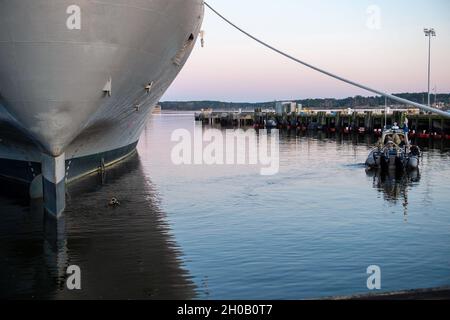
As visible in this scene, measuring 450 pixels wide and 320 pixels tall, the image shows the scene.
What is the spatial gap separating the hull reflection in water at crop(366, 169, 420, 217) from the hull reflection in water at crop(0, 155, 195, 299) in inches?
384

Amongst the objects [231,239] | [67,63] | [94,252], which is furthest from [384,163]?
[94,252]

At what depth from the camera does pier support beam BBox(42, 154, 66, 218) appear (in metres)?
18.0

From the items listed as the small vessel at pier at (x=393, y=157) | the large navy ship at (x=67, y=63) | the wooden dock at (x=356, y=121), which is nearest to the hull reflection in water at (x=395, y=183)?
the small vessel at pier at (x=393, y=157)

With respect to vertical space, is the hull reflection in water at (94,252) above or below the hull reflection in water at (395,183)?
below

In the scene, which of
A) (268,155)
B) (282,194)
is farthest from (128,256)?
(268,155)

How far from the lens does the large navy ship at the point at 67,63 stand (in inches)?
636

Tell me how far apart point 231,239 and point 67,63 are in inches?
281

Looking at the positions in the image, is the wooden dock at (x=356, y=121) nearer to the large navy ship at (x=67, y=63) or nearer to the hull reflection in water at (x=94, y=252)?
the large navy ship at (x=67, y=63)

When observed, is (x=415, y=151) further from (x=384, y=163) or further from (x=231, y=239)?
(x=231, y=239)

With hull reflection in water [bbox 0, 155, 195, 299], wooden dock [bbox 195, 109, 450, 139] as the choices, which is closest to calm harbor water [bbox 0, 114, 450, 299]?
hull reflection in water [bbox 0, 155, 195, 299]

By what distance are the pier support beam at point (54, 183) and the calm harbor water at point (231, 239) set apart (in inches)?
22.8

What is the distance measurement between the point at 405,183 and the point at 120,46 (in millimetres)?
16331

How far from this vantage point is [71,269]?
12.8 m
